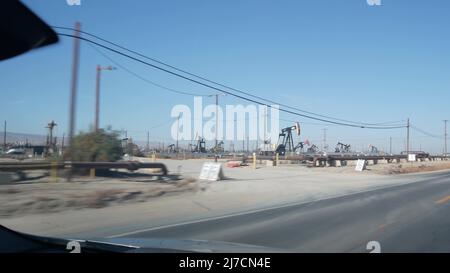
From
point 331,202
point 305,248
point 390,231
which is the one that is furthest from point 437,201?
point 305,248

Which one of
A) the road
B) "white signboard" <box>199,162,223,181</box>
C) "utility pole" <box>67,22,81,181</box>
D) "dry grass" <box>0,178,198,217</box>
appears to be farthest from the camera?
"white signboard" <box>199,162,223,181</box>

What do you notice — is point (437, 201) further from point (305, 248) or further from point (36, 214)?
point (36, 214)

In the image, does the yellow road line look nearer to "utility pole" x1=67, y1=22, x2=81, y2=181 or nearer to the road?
the road

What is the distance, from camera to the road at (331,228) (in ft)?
31.8

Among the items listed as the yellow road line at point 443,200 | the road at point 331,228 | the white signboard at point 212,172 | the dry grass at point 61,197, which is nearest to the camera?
the road at point 331,228

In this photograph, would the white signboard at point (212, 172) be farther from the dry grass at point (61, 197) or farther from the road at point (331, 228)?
the road at point (331, 228)

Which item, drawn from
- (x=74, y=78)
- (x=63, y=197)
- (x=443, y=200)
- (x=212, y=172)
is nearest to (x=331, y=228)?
(x=63, y=197)

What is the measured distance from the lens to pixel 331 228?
11.8 metres

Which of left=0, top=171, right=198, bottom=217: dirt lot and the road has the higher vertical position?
left=0, top=171, right=198, bottom=217: dirt lot

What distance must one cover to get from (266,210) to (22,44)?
13524 mm

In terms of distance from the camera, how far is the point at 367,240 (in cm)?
1009

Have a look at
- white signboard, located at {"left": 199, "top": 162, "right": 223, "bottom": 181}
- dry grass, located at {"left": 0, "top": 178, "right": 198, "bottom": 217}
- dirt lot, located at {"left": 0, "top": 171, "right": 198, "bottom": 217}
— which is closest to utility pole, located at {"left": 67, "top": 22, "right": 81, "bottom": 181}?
dirt lot, located at {"left": 0, "top": 171, "right": 198, "bottom": 217}

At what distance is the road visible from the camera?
970 cm

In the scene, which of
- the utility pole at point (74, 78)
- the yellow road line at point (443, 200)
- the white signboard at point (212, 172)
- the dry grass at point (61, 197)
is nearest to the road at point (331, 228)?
the yellow road line at point (443, 200)
